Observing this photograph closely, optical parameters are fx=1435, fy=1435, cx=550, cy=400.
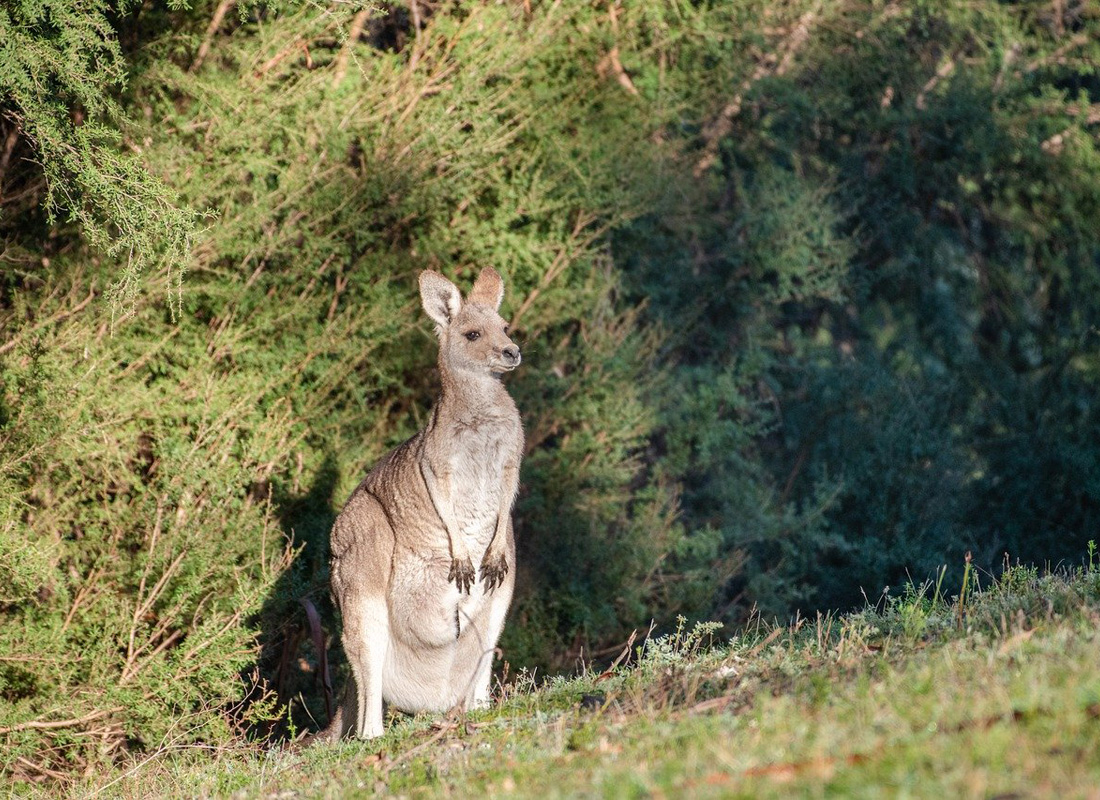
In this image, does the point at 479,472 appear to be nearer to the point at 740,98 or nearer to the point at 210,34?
the point at 210,34

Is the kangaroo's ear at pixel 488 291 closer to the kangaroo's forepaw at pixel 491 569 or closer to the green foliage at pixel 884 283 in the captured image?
the kangaroo's forepaw at pixel 491 569

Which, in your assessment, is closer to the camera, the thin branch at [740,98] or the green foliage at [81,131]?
the green foliage at [81,131]

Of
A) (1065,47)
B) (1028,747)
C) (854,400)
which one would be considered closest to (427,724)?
(1028,747)

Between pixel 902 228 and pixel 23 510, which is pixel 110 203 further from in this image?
pixel 902 228

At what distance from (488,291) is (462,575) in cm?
174

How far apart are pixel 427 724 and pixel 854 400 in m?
11.6

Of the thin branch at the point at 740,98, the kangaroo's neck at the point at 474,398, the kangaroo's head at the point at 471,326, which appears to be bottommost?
the kangaroo's neck at the point at 474,398

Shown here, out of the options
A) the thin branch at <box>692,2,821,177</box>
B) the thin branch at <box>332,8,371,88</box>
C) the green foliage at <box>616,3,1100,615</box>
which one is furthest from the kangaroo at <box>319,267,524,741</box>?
the thin branch at <box>692,2,821,177</box>

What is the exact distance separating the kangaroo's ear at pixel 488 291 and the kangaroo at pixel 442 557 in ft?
0.59

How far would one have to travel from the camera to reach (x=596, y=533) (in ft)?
42.4

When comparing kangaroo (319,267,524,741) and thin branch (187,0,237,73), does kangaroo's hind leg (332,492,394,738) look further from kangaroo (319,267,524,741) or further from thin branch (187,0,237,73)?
thin branch (187,0,237,73)

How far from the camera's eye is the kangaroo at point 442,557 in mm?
7758

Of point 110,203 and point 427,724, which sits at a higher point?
point 110,203

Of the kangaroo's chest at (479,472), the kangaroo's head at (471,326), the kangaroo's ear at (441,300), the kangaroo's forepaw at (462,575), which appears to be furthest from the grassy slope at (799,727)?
the kangaroo's ear at (441,300)
